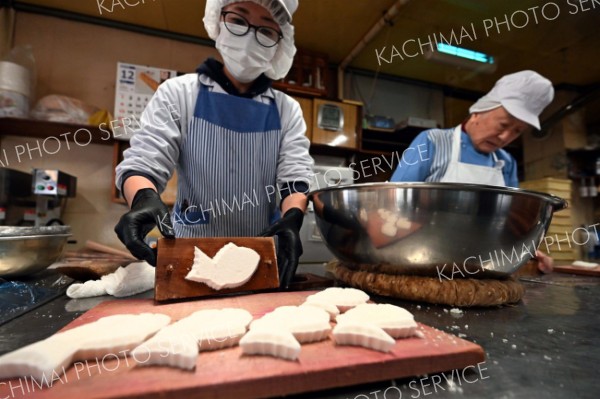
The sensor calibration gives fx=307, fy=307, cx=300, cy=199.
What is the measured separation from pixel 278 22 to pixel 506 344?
Answer: 1.44 meters

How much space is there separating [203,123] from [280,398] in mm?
1162

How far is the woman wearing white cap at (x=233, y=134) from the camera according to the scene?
1.32m

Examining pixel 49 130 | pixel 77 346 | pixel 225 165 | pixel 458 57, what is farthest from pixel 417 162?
pixel 49 130

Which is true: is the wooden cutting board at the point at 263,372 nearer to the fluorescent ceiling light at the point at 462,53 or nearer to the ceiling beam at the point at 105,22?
the fluorescent ceiling light at the point at 462,53

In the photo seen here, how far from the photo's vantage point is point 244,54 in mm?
1357

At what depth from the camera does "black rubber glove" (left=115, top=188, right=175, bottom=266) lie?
2.97 feet

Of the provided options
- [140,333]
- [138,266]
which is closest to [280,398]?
[140,333]

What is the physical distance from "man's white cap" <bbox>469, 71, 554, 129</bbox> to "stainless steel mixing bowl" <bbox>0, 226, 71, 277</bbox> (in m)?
2.21

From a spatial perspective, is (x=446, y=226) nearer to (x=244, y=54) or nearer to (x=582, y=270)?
(x=244, y=54)

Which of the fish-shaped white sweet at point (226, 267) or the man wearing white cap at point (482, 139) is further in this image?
the man wearing white cap at point (482, 139)

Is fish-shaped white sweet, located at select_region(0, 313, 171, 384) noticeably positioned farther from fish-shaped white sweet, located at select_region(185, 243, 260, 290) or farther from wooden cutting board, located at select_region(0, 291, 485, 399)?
fish-shaped white sweet, located at select_region(185, 243, 260, 290)

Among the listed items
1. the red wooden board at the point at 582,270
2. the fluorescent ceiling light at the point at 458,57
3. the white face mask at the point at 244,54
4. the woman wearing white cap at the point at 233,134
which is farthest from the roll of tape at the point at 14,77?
the red wooden board at the point at 582,270

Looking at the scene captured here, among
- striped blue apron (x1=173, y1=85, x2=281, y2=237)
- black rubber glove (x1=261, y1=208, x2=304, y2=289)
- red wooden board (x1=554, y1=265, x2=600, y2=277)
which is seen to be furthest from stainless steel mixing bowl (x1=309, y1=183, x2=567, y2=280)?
red wooden board (x1=554, y1=265, x2=600, y2=277)

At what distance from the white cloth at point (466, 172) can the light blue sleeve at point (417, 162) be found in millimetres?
118
